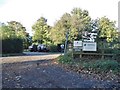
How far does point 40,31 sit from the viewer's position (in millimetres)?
63125

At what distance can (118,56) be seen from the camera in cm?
1773

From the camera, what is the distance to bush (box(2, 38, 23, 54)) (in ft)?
112

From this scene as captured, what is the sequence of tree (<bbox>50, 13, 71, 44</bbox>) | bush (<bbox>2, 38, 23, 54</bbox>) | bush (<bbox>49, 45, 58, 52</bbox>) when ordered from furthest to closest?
1. tree (<bbox>50, 13, 71, 44</bbox>)
2. bush (<bbox>49, 45, 58, 52</bbox>)
3. bush (<bbox>2, 38, 23, 54</bbox>)

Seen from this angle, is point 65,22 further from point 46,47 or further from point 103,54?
point 103,54

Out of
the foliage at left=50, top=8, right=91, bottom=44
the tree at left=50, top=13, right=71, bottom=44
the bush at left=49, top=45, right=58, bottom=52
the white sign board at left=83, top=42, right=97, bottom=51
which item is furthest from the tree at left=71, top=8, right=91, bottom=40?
the white sign board at left=83, top=42, right=97, bottom=51

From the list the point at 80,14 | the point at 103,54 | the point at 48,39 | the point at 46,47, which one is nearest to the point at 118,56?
the point at 103,54

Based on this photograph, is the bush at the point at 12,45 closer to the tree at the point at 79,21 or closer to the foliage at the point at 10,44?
the foliage at the point at 10,44

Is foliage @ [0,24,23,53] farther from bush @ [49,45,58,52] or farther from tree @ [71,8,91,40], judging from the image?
bush @ [49,45,58,52]

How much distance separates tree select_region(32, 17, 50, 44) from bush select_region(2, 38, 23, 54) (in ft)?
85.5

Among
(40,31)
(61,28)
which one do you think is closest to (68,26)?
(61,28)

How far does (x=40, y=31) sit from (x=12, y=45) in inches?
1123

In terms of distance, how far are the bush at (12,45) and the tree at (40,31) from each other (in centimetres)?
2606

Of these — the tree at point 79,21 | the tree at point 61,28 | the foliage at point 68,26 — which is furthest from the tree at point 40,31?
the tree at point 79,21

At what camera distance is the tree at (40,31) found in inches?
2471
